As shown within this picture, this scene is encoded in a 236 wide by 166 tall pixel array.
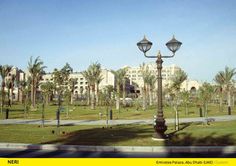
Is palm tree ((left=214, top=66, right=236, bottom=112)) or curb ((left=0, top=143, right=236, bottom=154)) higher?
palm tree ((left=214, top=66, right=236, bottom=112))

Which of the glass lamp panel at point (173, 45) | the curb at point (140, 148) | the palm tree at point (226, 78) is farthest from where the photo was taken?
the palm tree at point (226, 78)

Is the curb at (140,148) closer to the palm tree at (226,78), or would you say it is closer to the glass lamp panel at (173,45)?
the glass lamp panel at (173,45)

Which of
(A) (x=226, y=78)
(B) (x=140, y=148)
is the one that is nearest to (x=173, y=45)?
(B) (x=140, y=148)

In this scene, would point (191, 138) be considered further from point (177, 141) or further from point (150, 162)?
point (150, 162)

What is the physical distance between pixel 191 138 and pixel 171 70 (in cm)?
15364

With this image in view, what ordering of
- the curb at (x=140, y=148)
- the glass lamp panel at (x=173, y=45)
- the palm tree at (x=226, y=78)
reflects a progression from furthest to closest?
the palm tree at (x=226, y=78), the glass lamp panel at (x=173, y=45), the curb at (x=140, y=148)

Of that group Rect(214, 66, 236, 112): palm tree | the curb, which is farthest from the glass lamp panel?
Rect(214, 66, 236, 112): palm tree

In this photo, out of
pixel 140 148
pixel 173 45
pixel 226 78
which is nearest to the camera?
pixel 140 148

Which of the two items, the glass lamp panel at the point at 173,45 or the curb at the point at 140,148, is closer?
the curb at the point at 140,148

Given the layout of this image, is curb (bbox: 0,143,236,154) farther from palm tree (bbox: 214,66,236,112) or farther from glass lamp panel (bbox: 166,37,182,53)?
palm tree (bbox: 214,66,236,112)

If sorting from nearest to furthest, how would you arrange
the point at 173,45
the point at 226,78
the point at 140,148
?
1. the point at 140,148
2. the point at 173,45
3. the point at 226,78

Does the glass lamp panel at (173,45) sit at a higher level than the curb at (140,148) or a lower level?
higher

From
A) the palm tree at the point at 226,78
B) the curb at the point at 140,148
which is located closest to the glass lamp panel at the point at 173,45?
the curb at the point at 140,148

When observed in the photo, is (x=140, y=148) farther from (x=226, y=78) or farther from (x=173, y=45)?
(x=226, y=78)
